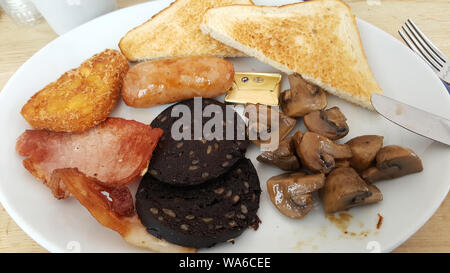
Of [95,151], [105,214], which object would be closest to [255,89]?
[95,151]

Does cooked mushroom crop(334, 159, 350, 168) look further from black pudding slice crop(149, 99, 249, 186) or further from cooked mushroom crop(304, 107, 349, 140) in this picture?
black pudding slice crop(149, 99, 249, 186)

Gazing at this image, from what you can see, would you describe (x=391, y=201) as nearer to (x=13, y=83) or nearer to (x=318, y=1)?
(x=318, y=1)

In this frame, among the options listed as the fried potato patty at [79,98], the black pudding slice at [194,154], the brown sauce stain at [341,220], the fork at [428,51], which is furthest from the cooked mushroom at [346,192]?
the fried potato patty at [79,98]

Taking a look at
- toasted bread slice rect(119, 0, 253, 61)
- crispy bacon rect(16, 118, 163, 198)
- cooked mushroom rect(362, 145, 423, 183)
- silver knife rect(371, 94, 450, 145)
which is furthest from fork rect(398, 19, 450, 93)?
crispy bacon rect(16, 118, 163, 198)

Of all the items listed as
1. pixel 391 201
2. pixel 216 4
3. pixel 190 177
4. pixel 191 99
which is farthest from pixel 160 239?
pixel 216 4

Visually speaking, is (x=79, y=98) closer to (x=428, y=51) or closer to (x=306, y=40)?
(x=306, y=40)
